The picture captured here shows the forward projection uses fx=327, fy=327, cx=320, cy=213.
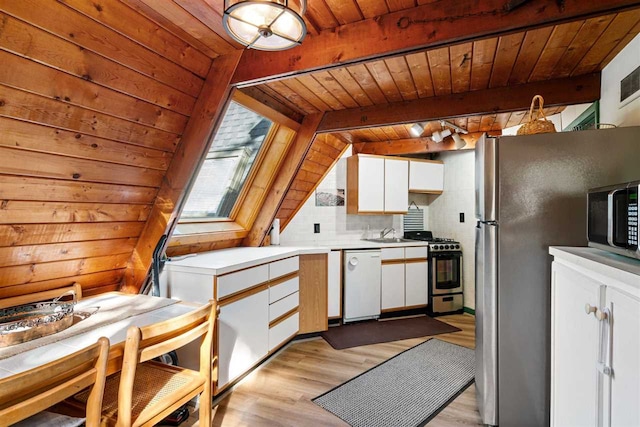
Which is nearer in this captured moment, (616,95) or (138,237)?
(616,95)

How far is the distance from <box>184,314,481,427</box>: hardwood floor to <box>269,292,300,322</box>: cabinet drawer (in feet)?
1.34

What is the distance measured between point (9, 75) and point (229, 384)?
214 cm

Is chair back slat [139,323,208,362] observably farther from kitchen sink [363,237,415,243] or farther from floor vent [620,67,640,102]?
kitchen sink [363,237,415,243]

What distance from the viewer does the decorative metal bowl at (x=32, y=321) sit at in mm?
1350

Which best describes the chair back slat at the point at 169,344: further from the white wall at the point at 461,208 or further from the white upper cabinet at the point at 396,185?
the white wall at the point at 461,208

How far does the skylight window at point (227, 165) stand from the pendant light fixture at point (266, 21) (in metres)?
1.42

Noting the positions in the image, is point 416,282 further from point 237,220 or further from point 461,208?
point 237,220

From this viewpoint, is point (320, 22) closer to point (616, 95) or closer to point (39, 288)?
point (616, 95)

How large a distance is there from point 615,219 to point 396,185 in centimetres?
310

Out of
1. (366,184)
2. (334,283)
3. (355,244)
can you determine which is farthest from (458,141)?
(334,283)

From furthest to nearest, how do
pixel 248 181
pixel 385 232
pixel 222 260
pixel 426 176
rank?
pixel 385 232 < pixel 426 176 < pixel 248 181 < pixel 222 260

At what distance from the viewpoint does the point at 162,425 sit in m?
1.98

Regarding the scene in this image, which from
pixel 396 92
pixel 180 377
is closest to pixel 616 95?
pixel 396 92

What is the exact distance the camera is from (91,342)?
4.50ft
